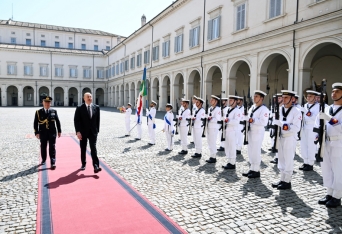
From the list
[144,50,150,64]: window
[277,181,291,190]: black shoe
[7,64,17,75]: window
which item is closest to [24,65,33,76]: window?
[7,64,17,75]: window

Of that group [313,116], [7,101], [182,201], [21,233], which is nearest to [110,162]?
[182,201]

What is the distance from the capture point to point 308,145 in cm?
732

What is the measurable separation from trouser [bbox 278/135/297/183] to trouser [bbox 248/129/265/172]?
64 centimetres

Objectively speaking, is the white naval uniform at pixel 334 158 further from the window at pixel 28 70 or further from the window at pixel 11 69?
the window at pixel 11 69

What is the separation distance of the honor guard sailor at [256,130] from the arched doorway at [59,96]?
56.3m

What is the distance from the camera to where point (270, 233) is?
12.5 ft

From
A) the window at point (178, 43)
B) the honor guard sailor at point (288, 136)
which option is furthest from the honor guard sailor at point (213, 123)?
the window at point (178, 43)

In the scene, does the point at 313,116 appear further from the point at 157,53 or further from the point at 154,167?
the point at 157,53

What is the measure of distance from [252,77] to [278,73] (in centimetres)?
483

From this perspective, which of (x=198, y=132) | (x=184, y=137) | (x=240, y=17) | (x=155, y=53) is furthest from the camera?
(x=155, y=53)

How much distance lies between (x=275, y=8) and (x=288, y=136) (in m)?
13.5

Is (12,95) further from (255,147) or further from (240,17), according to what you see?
(255,147)

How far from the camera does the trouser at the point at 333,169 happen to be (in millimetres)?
4699

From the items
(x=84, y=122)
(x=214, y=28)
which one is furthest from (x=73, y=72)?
(x=84, y=122)
